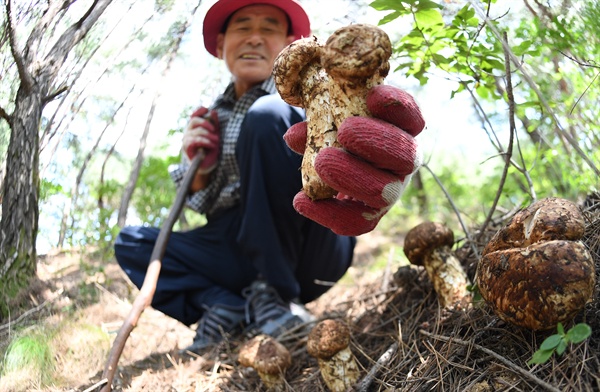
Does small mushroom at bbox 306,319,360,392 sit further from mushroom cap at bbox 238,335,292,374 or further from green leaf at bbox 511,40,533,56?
green leaf at bbox 511,40,533,56

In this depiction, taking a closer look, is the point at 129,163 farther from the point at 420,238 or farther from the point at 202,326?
the point at 420,238

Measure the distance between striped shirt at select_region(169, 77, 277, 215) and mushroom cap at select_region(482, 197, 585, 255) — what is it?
1607 millimetres

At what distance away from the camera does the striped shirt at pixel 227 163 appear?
252cm

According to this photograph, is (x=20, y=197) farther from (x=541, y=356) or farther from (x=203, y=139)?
(x=541, y=356)

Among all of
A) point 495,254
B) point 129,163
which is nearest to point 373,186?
point 495,254

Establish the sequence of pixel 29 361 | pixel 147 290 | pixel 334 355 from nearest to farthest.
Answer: pixel 29 361
pixel 334 355
pixel 147 290

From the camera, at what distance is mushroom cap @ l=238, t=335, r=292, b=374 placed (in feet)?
5.35

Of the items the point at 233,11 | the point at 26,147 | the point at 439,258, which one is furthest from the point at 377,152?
the point at 233,11

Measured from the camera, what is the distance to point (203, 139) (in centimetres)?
246

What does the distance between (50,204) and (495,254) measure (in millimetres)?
1482

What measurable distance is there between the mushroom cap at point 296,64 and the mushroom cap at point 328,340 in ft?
2.64

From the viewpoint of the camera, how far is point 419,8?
1480 millimetres

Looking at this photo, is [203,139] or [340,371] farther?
[203,139]

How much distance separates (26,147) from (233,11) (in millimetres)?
1404
